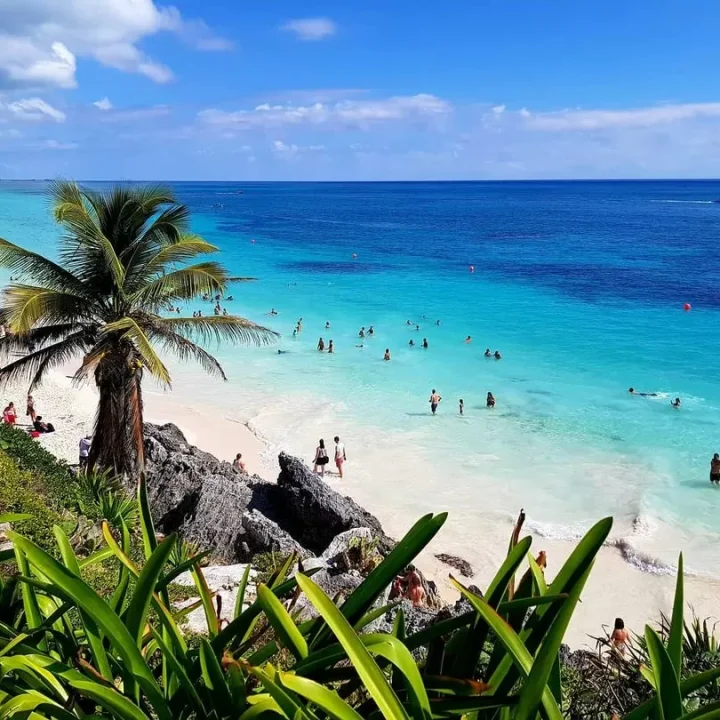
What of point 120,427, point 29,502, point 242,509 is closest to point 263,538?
point 242,509

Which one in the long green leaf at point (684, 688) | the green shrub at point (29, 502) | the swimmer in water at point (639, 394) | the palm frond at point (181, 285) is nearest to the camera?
the long green leaf at point (684, 688)

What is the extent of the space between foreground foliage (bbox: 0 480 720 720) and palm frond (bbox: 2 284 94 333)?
27.4 ft

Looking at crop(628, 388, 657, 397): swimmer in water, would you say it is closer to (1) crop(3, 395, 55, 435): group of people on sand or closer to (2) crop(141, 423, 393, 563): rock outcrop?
(2) crop(141, 423, 393, 563): rock outcrop

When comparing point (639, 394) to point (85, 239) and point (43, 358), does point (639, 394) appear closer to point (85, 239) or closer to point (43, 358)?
point (85, 239)

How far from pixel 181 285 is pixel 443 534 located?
8.02 m

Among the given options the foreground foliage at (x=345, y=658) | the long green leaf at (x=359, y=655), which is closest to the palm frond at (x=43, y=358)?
the foreground foliage at (x=345, y=658)

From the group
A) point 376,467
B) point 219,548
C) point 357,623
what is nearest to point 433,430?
point 376,467

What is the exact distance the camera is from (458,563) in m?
13.5

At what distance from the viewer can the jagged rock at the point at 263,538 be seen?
10.7m

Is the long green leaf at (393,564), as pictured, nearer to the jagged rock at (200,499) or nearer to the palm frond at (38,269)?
the jagged rock at (200,499)

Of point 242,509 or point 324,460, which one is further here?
point 324,460

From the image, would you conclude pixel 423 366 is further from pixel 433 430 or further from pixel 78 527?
pixel 78 527

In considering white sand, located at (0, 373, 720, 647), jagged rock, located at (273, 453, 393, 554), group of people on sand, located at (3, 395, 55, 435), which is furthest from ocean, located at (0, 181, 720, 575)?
group of people on sand, located at (3, 395, 55, 435)

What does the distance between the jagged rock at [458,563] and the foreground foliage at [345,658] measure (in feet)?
37.2
